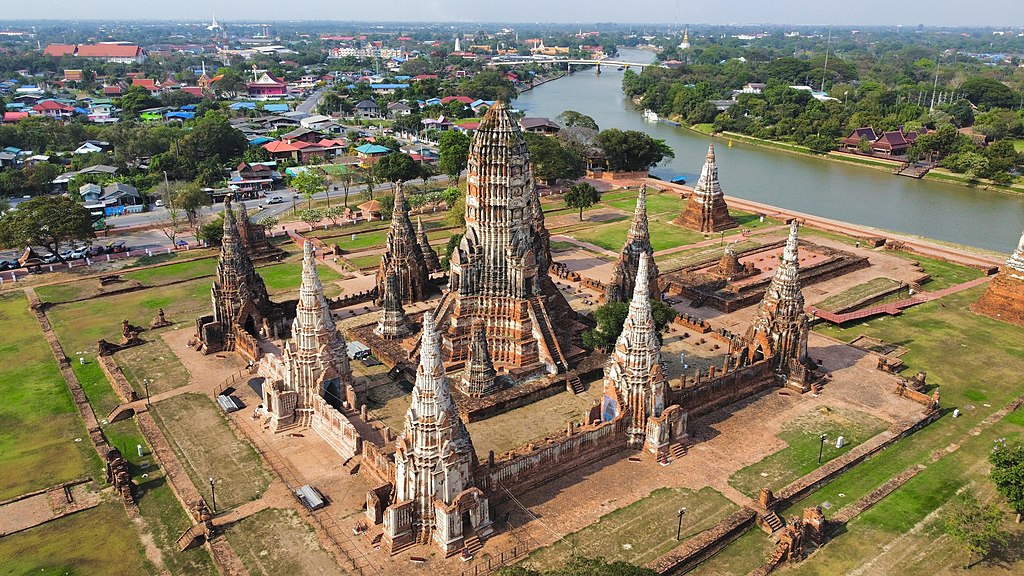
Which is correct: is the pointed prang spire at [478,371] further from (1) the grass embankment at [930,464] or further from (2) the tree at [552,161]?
(2) the tree at [552,161]

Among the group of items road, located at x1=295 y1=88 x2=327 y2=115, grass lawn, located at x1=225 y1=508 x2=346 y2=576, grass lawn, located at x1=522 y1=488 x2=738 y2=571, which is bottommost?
grass lawn, located at x1=225 y1=508 x2=346 y2=576

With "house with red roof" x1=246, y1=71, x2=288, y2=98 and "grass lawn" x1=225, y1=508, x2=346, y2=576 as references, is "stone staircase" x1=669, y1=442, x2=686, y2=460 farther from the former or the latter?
"house with red roof" x1=246, y1=71, x2=288, y2=98

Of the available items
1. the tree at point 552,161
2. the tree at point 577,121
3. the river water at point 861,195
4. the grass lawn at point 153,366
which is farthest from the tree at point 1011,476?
the tree at point 577,121

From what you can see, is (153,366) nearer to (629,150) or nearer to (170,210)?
(170,210)

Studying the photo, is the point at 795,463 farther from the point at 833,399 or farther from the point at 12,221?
the point at 12,221

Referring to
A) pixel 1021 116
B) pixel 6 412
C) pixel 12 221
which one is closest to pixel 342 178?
pixel 12 221

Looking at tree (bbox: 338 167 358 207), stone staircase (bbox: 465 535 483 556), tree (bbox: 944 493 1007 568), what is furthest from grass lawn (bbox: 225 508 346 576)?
tree (bbox: 338 167 358 207)
